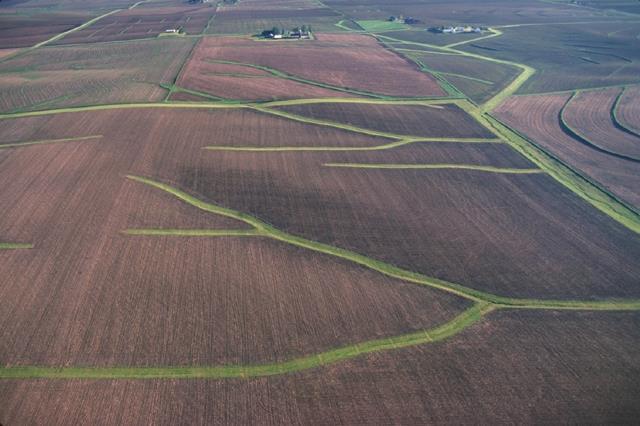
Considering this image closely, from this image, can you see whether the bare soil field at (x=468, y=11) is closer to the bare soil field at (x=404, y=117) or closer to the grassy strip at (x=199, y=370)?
the bare soil field at (x=404, y=117)

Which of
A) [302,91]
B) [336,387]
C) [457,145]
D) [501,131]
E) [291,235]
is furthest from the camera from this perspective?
[302,91]

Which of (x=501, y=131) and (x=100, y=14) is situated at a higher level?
(x=100, y=14)

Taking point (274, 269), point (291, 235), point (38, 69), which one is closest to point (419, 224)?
point (291, 235)

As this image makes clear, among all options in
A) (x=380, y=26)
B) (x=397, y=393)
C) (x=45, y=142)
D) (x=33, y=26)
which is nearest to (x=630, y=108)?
(x=397, y=393)

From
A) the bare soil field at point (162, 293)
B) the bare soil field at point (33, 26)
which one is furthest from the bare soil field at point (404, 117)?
the bare soil field at point (33, 26)

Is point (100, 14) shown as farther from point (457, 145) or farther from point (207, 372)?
point (207, 372)

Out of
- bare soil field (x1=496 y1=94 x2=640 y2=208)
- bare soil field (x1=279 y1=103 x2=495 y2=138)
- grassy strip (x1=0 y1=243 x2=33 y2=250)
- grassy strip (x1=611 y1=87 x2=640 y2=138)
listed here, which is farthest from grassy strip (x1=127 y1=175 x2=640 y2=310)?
grassy strip (x1=611 y1=87 x2=640 y2=138)
